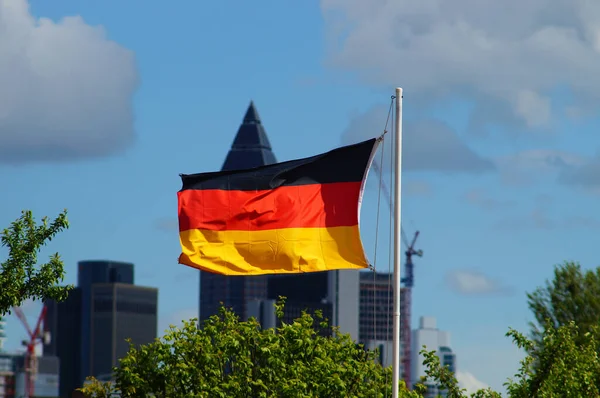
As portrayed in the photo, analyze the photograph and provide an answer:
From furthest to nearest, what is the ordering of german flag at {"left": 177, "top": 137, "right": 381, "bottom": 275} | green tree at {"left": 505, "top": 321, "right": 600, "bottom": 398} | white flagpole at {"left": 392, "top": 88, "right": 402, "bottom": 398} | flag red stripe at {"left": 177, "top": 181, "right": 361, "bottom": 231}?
green tree at {"left": 505, "top": 321, "right": 600, "bottom": 398}, flag red stripe at {"left": 177, "top": 181, "right": 361, "bottom": 231}, german flag at {"left": 177, "top": 137, "right": 381, "bottom": 275}, white flagpole at {"left": 392, "top": 88, "right": 402, "bottom": 398}

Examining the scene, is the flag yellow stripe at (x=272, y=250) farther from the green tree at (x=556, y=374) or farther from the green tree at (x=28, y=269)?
the green tree at (x=556, y=374)

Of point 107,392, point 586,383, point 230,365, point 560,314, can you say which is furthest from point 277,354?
point 560,314

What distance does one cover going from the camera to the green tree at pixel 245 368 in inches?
2383

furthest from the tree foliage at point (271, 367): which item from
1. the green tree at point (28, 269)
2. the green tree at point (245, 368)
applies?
the green tree at point (28, 269)

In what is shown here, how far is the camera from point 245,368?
6194cm

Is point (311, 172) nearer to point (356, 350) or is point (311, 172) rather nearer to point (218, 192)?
point (218, 192)

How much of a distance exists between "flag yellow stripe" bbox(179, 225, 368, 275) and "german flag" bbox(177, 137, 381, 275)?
0.02 meters

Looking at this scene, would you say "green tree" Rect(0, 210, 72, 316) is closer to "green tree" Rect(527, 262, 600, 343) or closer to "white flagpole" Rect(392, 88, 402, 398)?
"white flagpole" Rect(392, 88, 402, 398)

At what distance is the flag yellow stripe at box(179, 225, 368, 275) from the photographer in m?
34.8

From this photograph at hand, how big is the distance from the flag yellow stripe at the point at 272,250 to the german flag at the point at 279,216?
0.08 ft

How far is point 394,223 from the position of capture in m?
32.9

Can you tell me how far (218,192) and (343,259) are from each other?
11.1 feet

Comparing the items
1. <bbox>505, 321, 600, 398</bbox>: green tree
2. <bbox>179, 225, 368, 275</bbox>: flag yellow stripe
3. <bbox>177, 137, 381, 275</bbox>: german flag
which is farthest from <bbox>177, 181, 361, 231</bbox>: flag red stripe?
<bbox>505, 321, 600, 398</bbox>: green tree

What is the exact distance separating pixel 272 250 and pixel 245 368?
27632 millimetres
